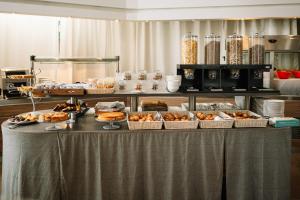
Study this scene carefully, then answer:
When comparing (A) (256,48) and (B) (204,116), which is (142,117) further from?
(A) (256,48)

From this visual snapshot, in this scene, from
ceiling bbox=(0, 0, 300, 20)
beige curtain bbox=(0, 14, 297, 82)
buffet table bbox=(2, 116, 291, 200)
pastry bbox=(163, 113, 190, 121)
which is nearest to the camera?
buffet table bbox=(2, 116, 291, 200)

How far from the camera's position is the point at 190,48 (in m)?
2.97

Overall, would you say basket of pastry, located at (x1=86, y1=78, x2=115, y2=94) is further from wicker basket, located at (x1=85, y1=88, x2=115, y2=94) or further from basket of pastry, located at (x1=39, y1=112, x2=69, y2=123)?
basket of pastry, located at (x1=39, y1=112, x2=69, y2=123)

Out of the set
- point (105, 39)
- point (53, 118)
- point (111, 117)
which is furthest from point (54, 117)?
point (105, 39)

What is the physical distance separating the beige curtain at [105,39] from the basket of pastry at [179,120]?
2.07 metres

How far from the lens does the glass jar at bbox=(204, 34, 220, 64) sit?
9.57ft

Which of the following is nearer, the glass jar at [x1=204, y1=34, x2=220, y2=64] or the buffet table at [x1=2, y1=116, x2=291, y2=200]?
the buffet table at [x1=2, y1=116, x2=291, y2=200]

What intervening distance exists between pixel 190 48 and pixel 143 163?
112cm

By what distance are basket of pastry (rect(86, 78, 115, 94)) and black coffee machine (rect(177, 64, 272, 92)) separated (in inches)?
25.4

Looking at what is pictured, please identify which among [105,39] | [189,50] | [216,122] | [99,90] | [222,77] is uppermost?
[105,39]

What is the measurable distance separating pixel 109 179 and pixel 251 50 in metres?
1.74

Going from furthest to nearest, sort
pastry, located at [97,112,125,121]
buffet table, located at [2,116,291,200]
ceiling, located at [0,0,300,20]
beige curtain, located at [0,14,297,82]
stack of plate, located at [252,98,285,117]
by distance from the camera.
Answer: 1. beige curtain, located at [0,14,297,82]
2. ceiling, located at [0,0,300,20]
3. stack of plate, located at [252,98,285,117]
4. pastry, located at [97,112,125,121]
5. buffet table, located at [2,116,291,200]

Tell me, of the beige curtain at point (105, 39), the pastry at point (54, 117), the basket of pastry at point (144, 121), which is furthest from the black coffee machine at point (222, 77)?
the beige curtain at point (105, 39)

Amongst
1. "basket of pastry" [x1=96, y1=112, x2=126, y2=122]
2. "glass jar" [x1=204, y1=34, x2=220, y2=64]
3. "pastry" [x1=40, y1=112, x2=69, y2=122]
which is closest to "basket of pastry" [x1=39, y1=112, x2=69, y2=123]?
"pastry" [x1=40, y1=112, x2=69, y2=122]
